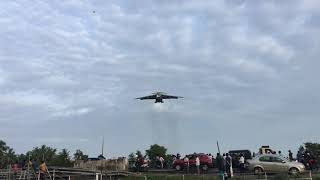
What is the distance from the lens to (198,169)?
129ft

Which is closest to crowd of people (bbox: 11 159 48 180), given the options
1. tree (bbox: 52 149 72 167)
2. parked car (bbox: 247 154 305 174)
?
parked car (bbox: 247 154 305 174)

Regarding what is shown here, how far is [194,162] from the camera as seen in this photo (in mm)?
42938

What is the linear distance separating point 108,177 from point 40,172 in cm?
552

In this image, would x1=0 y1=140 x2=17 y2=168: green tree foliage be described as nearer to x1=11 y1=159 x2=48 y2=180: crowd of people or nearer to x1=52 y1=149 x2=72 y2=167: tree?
x1=52 y1=149 x2=72 y2=167: tree

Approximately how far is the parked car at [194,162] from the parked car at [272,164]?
6.10 meters

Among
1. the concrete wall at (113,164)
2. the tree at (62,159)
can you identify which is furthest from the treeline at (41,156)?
the concrete wall at (113,164)

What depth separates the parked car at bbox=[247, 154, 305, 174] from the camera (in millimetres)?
34906

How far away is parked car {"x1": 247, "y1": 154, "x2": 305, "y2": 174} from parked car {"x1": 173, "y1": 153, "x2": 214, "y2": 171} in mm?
6102

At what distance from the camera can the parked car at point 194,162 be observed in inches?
1663

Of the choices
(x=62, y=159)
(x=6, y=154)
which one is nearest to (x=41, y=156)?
(x=62, y=159)

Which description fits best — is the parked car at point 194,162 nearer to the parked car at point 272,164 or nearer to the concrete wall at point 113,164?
the concrete wall at point 113,164

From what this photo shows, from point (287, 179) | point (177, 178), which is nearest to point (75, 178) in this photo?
point (177, 178)

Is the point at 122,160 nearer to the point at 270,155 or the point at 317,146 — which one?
the point at 270,155

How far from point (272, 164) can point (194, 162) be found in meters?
8.62
